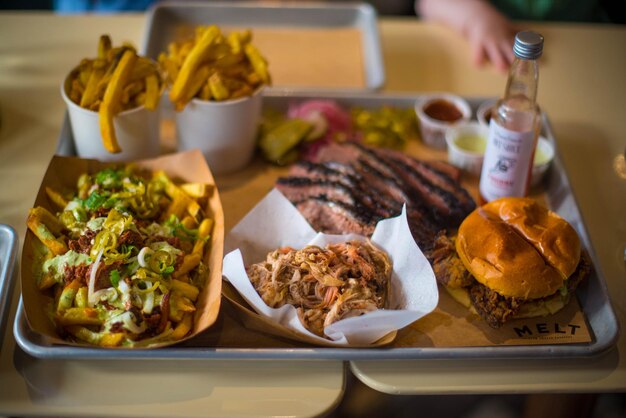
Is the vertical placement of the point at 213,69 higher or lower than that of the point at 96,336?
higher

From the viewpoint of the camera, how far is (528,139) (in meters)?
1.92

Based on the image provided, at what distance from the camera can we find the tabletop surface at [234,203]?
157cm

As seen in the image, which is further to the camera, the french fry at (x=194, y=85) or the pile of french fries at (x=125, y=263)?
the french fry at (x=194, y=85)

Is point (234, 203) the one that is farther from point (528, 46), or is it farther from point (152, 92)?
point (528, 46)

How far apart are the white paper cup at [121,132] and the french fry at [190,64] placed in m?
0.10

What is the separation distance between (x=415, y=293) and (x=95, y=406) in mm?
823

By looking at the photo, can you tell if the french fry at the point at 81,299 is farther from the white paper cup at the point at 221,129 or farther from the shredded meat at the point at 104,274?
the white paper cup at the point at 221,129

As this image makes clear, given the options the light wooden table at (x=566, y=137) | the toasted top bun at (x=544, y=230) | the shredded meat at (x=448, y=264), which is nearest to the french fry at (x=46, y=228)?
the light wooden table at (x=566, y=137)

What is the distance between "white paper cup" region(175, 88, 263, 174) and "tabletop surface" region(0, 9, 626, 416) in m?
0.13

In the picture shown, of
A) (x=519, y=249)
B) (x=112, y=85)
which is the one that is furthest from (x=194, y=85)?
(x=519, y=249)

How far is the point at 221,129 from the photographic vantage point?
215 cm

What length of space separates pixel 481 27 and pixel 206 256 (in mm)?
1713

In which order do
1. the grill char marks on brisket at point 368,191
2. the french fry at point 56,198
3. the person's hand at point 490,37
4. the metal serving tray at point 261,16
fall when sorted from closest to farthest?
the french fry at point 56,198
the grill char marks on brisket at point 368,191
the person's hand at point 490,37
the metal serving tray at point 261,16

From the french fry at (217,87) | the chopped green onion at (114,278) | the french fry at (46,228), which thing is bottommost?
the chopped green onion at (114,278)
